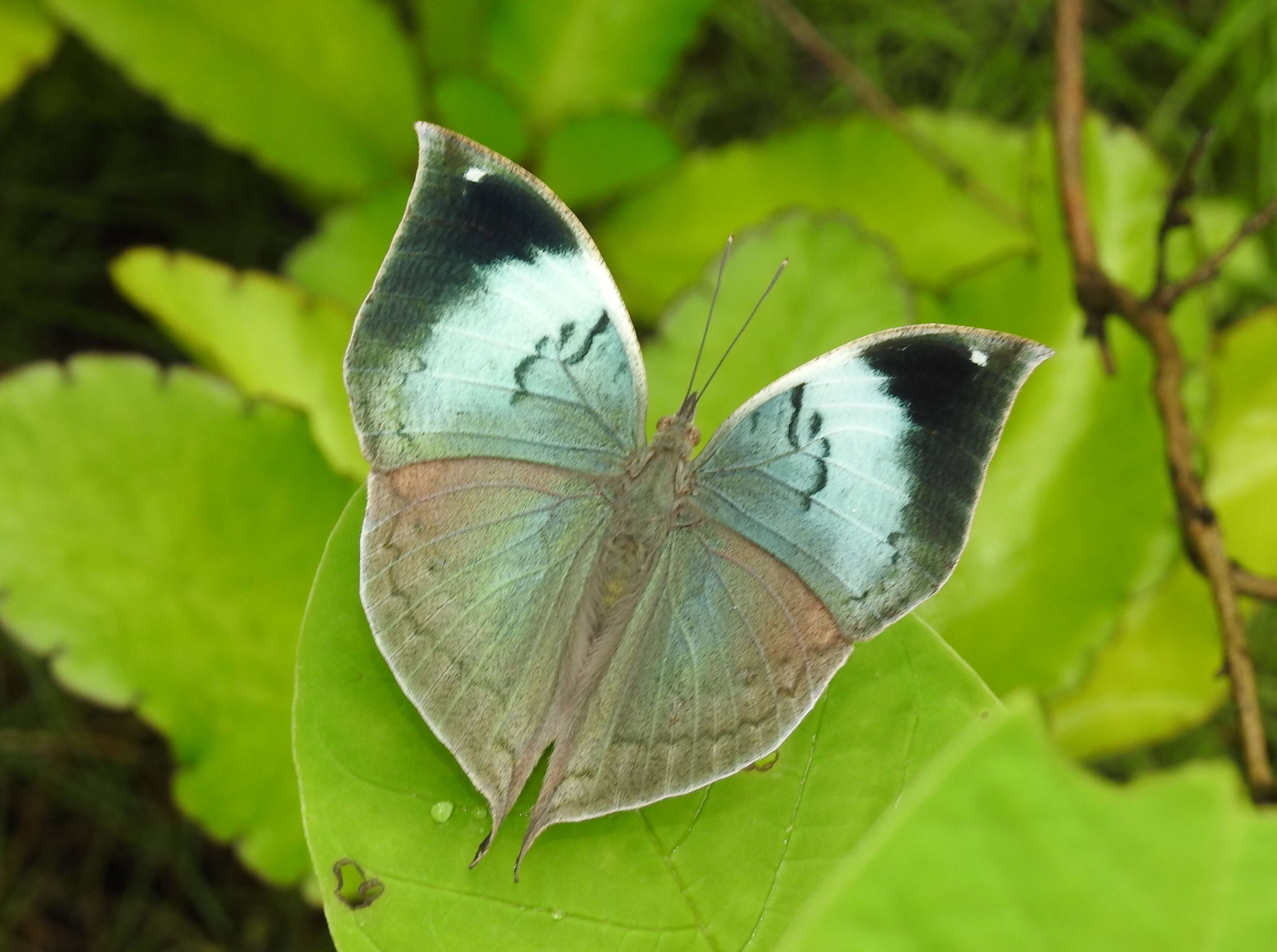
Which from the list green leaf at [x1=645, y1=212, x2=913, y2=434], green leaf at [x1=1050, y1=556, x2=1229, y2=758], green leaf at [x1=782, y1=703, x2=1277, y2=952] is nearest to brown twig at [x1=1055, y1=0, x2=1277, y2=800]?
green leaf at [x1=645, y1=212, x2=913, y2=434]

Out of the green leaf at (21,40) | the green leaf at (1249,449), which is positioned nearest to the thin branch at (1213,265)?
the green leaf at (1249,449)

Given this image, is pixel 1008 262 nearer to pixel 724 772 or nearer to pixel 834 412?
pixel 834 412

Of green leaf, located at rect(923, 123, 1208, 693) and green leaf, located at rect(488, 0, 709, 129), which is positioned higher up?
green leaf, located at rect(488, 0, 709, 129)

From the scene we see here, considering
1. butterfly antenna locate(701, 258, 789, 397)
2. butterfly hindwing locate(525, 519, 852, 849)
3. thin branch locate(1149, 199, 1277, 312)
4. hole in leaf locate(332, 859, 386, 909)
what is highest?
thin branch locate(1149, 199, 1277, 312)

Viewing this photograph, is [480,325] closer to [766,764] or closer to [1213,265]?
[766,764]

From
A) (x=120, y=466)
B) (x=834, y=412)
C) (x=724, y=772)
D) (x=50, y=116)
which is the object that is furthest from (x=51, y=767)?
(x=834, y=412)

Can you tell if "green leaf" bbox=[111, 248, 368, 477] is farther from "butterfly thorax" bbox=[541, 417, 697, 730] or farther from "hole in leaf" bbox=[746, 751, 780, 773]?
"hole in leaf" bbox=[746, 751, 780, 773]

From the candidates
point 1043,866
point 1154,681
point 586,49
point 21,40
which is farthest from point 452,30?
point 1043,866
